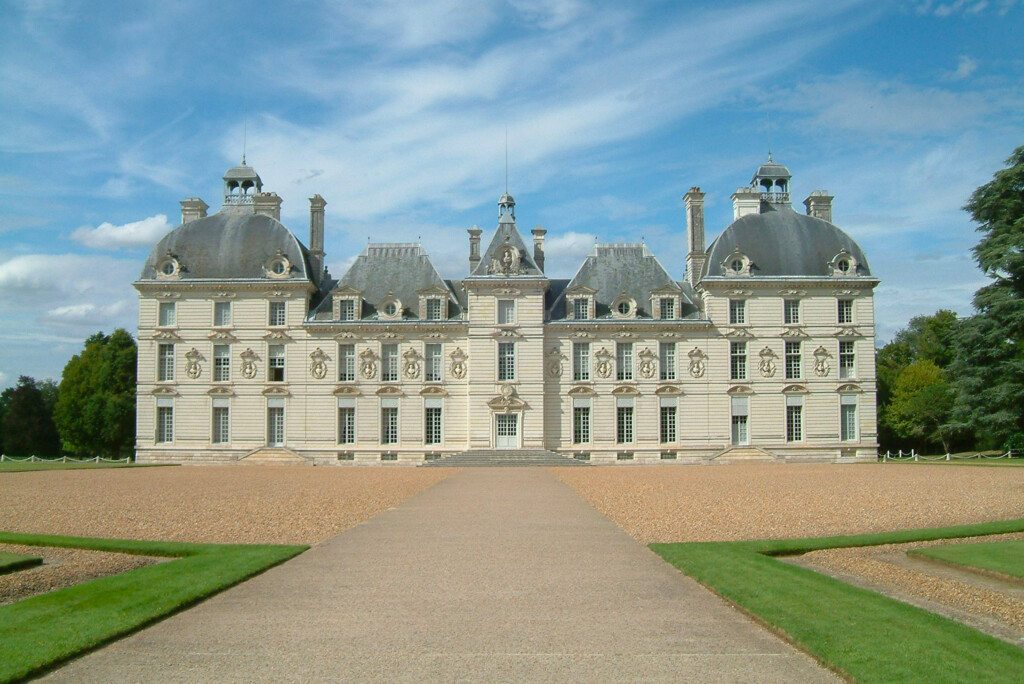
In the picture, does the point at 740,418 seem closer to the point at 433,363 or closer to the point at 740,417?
the point at 740,417

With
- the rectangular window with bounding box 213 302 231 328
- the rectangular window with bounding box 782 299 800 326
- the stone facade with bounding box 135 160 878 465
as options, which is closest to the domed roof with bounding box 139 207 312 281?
the stone facade with bounding box 135 160 878 465

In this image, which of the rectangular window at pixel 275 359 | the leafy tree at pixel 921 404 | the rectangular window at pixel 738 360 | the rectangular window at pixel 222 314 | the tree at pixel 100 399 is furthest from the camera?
the tree at pixel 100 399

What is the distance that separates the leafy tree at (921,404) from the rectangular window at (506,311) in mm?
22824

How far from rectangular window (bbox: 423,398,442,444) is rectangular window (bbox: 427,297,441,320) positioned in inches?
150

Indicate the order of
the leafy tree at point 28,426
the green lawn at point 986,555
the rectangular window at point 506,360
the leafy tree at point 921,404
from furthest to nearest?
the leafy tree at point 28,426 → the leafy tree at point 921,404 → the rectangular window at point 506,360 → the green lawn at point 986,555

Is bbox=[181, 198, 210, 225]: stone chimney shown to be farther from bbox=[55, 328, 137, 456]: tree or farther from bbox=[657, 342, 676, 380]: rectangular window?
bbox=[657, 342, 676, 380]: rectangular window

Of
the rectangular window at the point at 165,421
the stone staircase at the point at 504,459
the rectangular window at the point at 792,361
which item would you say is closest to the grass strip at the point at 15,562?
the stone staircase at the point at 504,459

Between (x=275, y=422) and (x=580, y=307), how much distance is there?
14.9 m

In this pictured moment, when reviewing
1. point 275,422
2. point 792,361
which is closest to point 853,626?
point 792,361

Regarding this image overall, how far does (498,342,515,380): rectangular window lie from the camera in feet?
130

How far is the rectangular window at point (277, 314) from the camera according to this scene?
1602 inches

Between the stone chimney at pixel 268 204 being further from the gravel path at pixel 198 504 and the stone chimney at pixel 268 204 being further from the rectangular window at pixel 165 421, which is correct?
the gravel path at pixel 198 504

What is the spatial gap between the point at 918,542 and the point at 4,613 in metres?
11.4

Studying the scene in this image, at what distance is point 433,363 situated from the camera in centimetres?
4044
